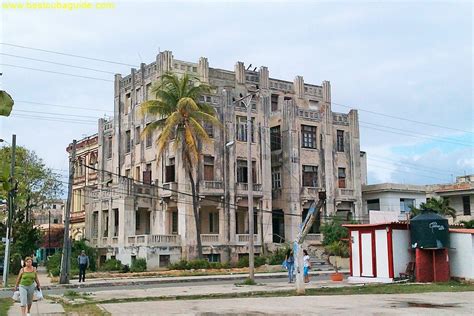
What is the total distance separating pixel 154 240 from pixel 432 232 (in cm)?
2095

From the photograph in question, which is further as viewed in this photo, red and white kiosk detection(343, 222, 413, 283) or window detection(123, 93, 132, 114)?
window detection(123, 93, 132, 114)

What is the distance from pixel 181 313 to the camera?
15.0 meters

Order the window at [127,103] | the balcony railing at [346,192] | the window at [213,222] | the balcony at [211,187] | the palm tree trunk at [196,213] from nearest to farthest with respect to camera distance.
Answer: the palm tree trunk at [196,213], the balcony at [211,187], the window at [213,222], the balcony railing at [346,192], the window at [127,103]

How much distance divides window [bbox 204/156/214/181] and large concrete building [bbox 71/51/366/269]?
0.26ft

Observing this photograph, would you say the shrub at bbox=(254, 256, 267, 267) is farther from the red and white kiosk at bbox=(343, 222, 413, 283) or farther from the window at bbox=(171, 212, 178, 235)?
the red and white kiosk at bbox=(343, 222, 413, 283)

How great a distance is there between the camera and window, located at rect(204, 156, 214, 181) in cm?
4391

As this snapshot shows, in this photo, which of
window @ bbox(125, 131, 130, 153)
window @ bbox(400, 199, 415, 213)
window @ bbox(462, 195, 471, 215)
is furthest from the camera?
window @ bbox(400, 199, 415, 213)

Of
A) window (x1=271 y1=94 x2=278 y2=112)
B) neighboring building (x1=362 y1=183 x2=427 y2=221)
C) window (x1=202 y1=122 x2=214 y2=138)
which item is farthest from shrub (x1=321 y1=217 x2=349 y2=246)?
window (x1=202 y1=122 x2=214 y2=138)

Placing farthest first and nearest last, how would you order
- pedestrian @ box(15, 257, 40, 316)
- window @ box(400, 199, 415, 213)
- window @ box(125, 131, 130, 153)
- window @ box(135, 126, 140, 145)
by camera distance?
window @ box(400, 199, 415, 213), window @ box(125, 131, 130, 153), window @ box(135, 126, 140, 145), pedestrian @ box(15, 257, 40, 316)

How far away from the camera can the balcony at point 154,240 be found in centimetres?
4081

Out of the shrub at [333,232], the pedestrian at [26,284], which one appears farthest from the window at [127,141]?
the pedestrian at [26,284]

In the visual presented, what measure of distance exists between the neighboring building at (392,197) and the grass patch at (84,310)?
128 feet

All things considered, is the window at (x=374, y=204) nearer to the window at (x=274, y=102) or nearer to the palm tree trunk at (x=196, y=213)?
the window at (x=274, y=102)

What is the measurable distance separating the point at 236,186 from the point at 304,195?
651cm
